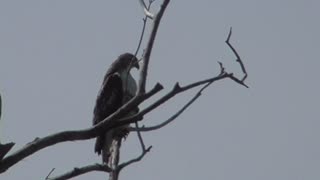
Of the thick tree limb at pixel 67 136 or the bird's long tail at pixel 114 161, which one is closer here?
the thick tree limb at pixel 67 136

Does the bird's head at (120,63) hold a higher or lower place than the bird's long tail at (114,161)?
higher

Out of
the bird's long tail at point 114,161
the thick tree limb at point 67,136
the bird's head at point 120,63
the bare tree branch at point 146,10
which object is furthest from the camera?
the bird's head at point 120,63

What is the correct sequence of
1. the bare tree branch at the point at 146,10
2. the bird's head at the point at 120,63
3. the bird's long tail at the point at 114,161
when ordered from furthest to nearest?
1. the bird's head at the point at 120,63
2. the bare tree branch at the point at 146,10
3. the bird's long tail at the point at 114,161

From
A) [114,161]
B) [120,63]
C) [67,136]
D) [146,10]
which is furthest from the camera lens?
[120,63]

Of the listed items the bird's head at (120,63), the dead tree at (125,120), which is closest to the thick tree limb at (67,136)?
the dead tree at (125,120)

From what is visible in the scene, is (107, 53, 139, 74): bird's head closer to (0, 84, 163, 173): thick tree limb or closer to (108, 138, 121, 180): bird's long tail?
(108, 138, 121, 180): bird's long tail

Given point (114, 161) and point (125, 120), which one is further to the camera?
point (114, 161)

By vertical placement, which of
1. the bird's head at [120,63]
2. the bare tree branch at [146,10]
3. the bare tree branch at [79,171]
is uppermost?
the bird's head at [120,63]

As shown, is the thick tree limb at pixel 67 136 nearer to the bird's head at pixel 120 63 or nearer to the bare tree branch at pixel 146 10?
the bare tree branch at pixel 146 10

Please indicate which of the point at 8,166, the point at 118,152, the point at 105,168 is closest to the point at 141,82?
the point at 105,168

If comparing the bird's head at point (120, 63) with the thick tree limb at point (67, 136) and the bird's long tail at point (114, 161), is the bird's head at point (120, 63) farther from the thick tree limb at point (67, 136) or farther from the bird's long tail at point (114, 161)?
the thick tree limb at point (67, 136)

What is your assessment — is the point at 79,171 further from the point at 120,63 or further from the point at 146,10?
the point at 120,63

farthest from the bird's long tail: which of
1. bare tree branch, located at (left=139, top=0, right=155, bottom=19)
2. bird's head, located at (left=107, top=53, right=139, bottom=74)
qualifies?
bird's head, located at (left=107, top=53, right=139, bottom=74)

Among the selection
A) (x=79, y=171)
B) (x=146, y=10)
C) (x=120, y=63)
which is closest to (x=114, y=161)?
(x=146, y=10)
